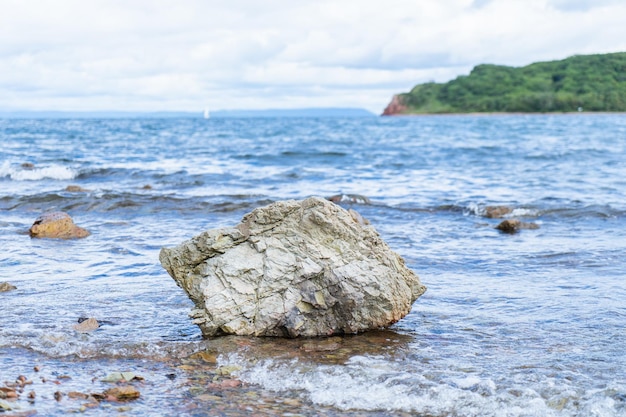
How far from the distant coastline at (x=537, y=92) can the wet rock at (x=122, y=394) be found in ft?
485

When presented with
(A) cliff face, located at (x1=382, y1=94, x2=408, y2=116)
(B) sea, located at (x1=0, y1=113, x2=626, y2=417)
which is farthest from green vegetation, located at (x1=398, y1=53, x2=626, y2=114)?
(B) sea, located at (x1=0, y1=113, x2=626, y2=417)

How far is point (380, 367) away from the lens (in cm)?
650

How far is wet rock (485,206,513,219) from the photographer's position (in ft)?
57.1

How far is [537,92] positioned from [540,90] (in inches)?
129

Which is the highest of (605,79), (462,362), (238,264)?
(605,79)

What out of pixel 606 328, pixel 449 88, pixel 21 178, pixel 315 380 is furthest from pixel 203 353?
pixel 449 88

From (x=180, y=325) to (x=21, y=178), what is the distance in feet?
68.6

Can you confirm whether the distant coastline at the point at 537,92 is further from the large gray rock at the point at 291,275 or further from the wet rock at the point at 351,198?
the large gray rock at the point at 291,275

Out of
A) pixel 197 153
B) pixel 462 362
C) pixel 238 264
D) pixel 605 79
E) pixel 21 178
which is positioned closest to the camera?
pixel 462 362

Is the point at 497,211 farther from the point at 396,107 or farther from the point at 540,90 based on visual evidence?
the point at 396,107

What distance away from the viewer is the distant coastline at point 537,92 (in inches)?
5738

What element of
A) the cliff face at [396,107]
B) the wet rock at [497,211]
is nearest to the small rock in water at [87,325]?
the wet rock at [497,211]

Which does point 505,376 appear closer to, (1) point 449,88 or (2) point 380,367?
(2) point 380,367

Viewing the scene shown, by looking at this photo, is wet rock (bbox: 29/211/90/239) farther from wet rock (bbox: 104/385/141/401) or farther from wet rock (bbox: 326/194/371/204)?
wet rock (bbox: 326/194/371/204)
